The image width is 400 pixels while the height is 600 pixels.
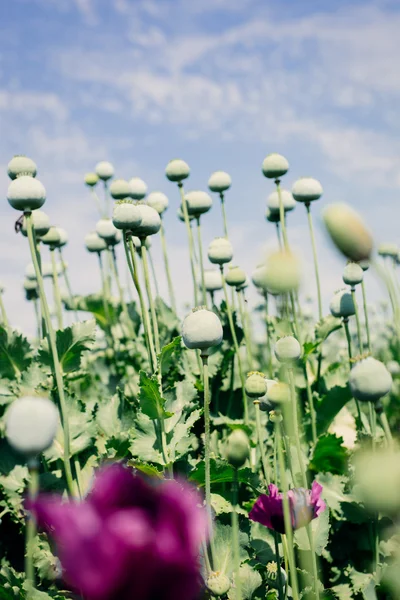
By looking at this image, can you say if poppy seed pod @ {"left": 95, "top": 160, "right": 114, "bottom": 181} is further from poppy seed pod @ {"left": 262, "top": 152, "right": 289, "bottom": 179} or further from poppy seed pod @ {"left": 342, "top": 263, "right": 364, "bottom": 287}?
poppy seed pod @ {"left": 342, "top": 263, "right": 364, "bottom": 287}

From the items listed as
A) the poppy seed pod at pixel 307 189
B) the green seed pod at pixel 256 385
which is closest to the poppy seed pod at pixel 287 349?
the green seed pod at pixel 256 385

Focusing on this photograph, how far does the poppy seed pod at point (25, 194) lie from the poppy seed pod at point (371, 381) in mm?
1021

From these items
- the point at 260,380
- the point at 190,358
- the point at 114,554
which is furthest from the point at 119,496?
the point at 190,358

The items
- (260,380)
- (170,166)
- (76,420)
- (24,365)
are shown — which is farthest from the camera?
(170,166)

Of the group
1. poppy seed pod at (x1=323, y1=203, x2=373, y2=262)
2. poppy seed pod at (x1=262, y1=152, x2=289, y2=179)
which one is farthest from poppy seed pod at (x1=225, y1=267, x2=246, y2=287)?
poppy seed pod at (x1=323, y1=203, x2=373, y2=262)

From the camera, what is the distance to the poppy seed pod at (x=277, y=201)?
2.75m

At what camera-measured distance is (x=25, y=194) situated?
65.9 inches

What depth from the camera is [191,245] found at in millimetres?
2889

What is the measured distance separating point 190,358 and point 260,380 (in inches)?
45.6

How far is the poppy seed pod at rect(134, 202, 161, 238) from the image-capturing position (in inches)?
73.6

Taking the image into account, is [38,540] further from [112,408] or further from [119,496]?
[119,496]

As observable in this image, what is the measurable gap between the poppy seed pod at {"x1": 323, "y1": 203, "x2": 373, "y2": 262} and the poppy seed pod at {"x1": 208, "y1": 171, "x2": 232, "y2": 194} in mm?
2021

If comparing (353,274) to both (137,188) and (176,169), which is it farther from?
(137,188)

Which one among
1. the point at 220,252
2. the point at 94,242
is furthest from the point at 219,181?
the point at 94,242
